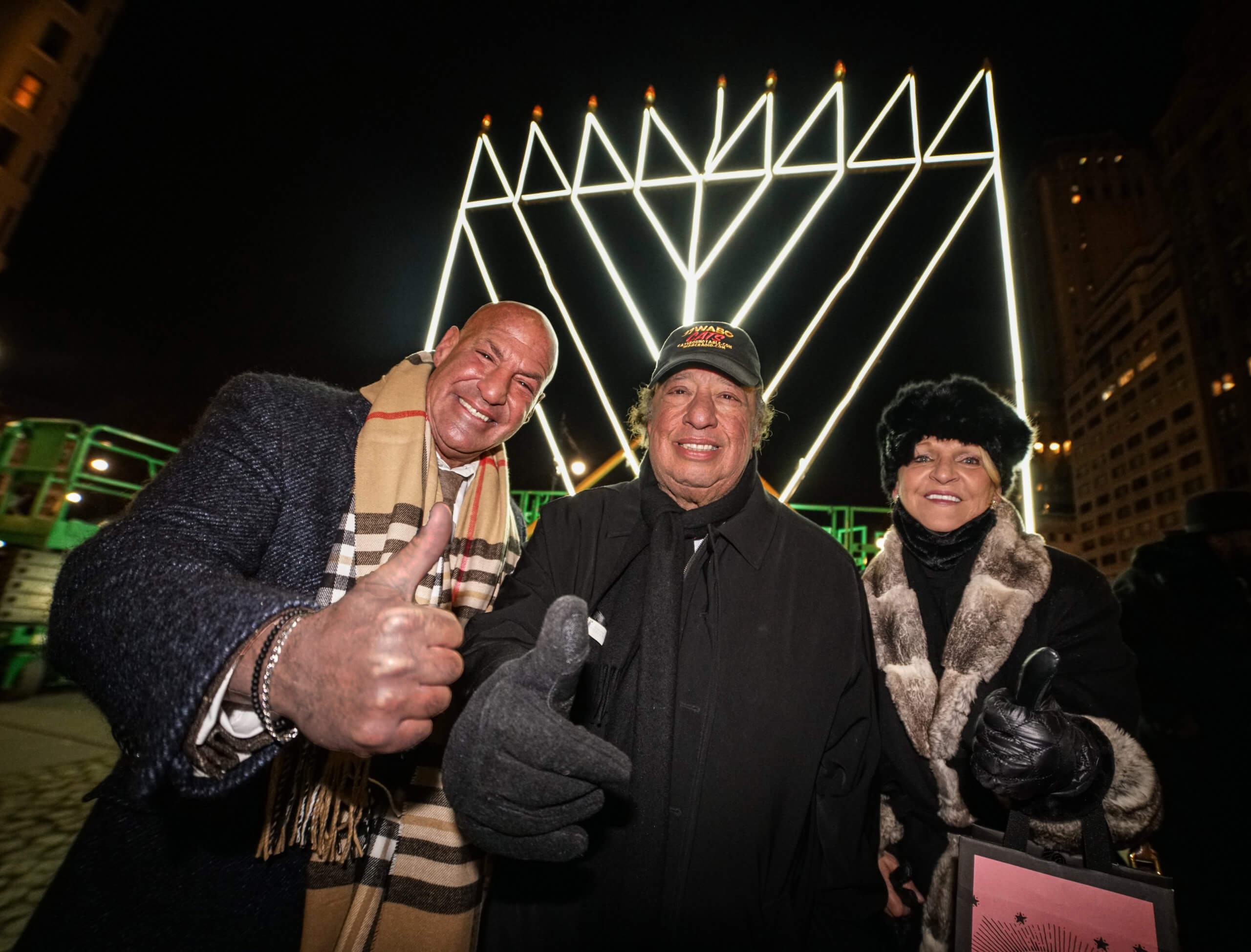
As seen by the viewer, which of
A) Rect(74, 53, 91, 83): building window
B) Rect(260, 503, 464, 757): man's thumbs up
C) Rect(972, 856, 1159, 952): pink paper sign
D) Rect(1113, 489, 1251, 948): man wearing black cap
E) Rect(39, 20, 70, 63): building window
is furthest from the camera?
Rect(74, 53, 91, 83): building window

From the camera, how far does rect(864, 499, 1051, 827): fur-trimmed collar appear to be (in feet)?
4.84

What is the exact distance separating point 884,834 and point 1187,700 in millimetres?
1846

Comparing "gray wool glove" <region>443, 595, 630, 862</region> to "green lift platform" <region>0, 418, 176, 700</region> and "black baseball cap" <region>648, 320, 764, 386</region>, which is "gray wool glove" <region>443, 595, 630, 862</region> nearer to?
"black baseball cap" <region>648, 320, 764, 386</region>

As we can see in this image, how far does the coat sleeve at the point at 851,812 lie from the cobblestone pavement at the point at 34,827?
103 inches

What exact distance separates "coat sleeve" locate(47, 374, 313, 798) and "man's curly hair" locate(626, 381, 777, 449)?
1183 millimetres

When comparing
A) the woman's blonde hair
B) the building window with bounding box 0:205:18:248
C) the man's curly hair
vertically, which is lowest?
the woman's blonde hair

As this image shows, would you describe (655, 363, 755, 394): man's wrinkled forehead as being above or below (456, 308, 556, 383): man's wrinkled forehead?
below

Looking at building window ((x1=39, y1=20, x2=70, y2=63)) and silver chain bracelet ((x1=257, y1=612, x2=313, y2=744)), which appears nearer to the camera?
silver chain bracelet ((x1=257, y1=612, x2=313, y2=744))

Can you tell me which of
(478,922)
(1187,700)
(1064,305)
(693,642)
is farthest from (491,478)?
(1064,305)

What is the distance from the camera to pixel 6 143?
66.2 feet

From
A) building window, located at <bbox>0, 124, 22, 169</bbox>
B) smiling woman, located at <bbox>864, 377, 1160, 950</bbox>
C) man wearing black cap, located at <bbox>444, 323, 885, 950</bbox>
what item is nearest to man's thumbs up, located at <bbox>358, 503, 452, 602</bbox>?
man wearing black cap, located at <bbox>444, 323, 885, 950</bbox>

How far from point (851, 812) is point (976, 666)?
56cm

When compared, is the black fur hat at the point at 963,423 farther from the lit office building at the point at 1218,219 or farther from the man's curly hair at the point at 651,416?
the lit office building at the point at 1218,219

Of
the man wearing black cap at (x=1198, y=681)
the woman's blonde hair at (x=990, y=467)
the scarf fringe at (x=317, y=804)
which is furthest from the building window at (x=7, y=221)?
the man wearing black cap at (x=1198, y=681)
